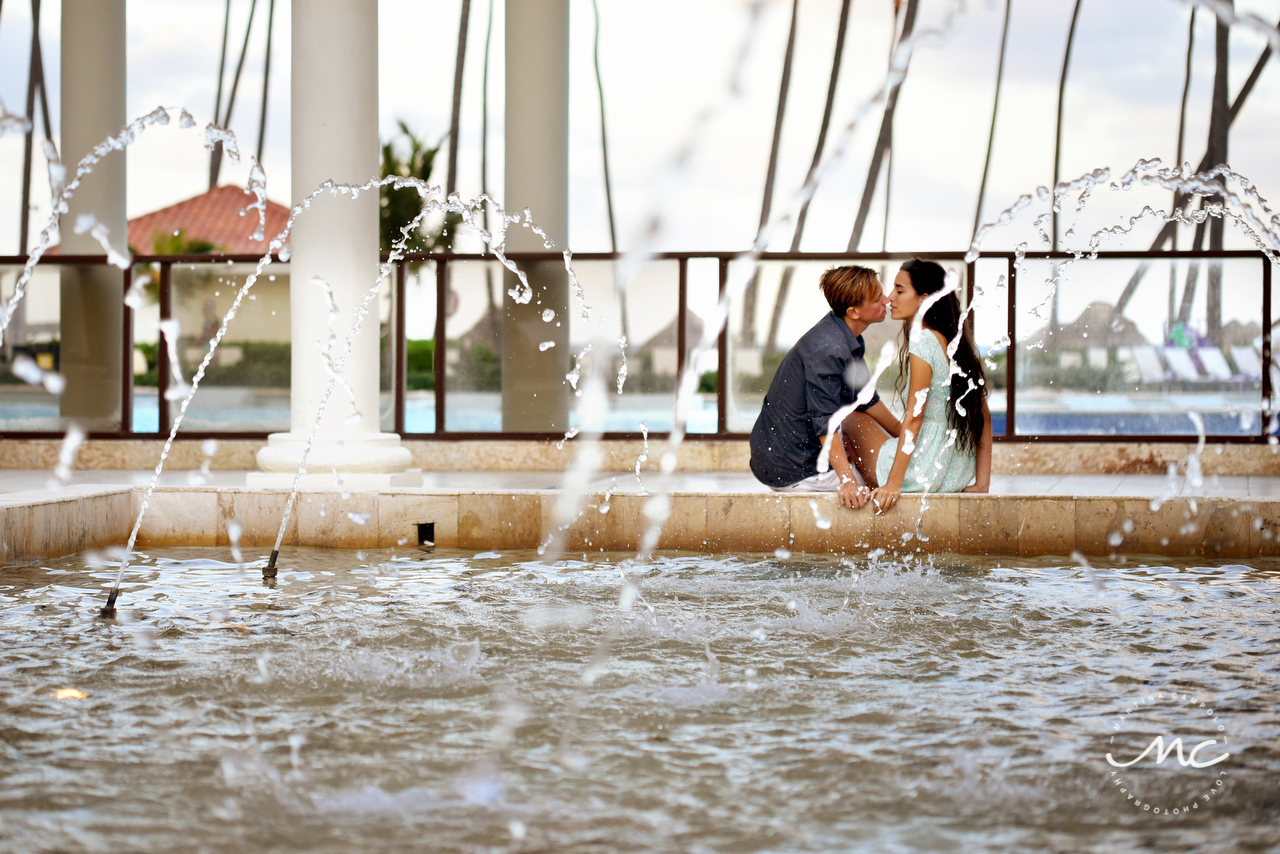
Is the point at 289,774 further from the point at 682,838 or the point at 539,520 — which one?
the point at 539,520

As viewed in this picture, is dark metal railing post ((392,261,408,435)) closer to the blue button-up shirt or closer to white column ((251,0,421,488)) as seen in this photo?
white column ((251,0,421,488))

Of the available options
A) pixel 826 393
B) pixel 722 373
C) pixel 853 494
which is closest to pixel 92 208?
pixel 722 373

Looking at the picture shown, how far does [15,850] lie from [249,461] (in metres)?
7.62

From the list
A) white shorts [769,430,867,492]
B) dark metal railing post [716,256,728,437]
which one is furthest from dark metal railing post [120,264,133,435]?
white shorts [769,430,867,492]

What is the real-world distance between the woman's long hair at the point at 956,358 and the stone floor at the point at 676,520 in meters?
0.36

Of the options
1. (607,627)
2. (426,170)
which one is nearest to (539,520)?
Result: (607,627)

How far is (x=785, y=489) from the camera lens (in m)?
6.79

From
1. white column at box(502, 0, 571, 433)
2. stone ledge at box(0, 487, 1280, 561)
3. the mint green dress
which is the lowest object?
stone ledge at box(0, 487, 1280, 561)

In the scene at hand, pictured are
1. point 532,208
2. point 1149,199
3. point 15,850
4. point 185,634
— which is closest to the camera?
point 15,850

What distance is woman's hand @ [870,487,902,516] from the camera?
621 centimetres

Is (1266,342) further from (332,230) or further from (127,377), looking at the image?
(127,377)

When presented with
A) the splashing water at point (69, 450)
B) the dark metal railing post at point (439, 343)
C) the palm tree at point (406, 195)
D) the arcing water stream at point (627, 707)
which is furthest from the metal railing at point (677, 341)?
the palm tree at point (406, 195)

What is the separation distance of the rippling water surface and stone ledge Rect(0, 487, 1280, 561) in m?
0.93

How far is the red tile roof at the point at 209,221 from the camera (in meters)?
26.6
